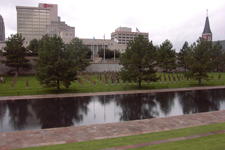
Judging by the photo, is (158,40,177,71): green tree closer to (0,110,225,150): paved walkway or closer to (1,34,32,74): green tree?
(1,34,32,74): green tree

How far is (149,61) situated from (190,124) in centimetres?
1859

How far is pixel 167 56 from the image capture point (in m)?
62.6

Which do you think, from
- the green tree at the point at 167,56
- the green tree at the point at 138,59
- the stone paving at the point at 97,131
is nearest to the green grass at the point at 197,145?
the stone paving at the point at 97,131

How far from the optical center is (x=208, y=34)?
339 feet

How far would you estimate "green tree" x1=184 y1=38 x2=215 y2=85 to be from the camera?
36.6m

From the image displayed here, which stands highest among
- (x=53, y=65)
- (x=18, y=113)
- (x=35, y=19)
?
(x=35, y=19)

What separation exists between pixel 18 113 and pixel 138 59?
19.7 m

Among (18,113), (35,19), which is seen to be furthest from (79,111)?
(35,19)

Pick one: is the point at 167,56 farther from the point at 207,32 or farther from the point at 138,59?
the point at 207,32

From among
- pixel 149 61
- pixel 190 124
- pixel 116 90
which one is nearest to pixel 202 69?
pixel 149 61

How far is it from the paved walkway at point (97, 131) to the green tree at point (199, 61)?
2175 cm

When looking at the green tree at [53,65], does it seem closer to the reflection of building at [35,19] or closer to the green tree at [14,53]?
the green tree at [14,53]

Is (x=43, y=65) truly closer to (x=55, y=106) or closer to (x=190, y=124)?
(x=55, y=106)

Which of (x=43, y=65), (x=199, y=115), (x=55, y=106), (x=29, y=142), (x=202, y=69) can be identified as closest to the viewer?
(x=29, y=142)
